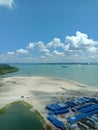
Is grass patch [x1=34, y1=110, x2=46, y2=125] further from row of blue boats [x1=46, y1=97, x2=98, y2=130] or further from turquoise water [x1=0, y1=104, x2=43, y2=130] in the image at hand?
row of blue boats [x1=46, y1=97, x2=98, y2=130]

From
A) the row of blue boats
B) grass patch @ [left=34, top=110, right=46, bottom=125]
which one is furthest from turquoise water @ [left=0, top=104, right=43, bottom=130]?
the row of blue boats

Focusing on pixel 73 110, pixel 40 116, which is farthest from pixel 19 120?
pixel 73 110

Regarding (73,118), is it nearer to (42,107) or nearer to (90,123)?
(90,123)

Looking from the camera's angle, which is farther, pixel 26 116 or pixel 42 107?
pixel 42 107

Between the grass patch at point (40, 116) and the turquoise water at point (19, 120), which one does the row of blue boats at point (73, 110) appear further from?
the turquoise water at point (19, 120)

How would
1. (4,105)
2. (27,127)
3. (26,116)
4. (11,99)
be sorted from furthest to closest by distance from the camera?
(11,99) < (4,105) < (26,116) < (27,127)

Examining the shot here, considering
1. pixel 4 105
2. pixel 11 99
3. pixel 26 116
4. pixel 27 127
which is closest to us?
pixel 27 127

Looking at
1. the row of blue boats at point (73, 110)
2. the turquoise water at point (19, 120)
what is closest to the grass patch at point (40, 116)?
the turquoise water at point (19, 120)

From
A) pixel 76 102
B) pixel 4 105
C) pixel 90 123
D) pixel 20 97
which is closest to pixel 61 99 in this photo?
pixel 76 102

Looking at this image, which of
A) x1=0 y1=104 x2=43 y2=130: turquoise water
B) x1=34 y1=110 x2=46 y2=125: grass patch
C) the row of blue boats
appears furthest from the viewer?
x1=34 y1=110 x2=46 y2=125: grass patch
